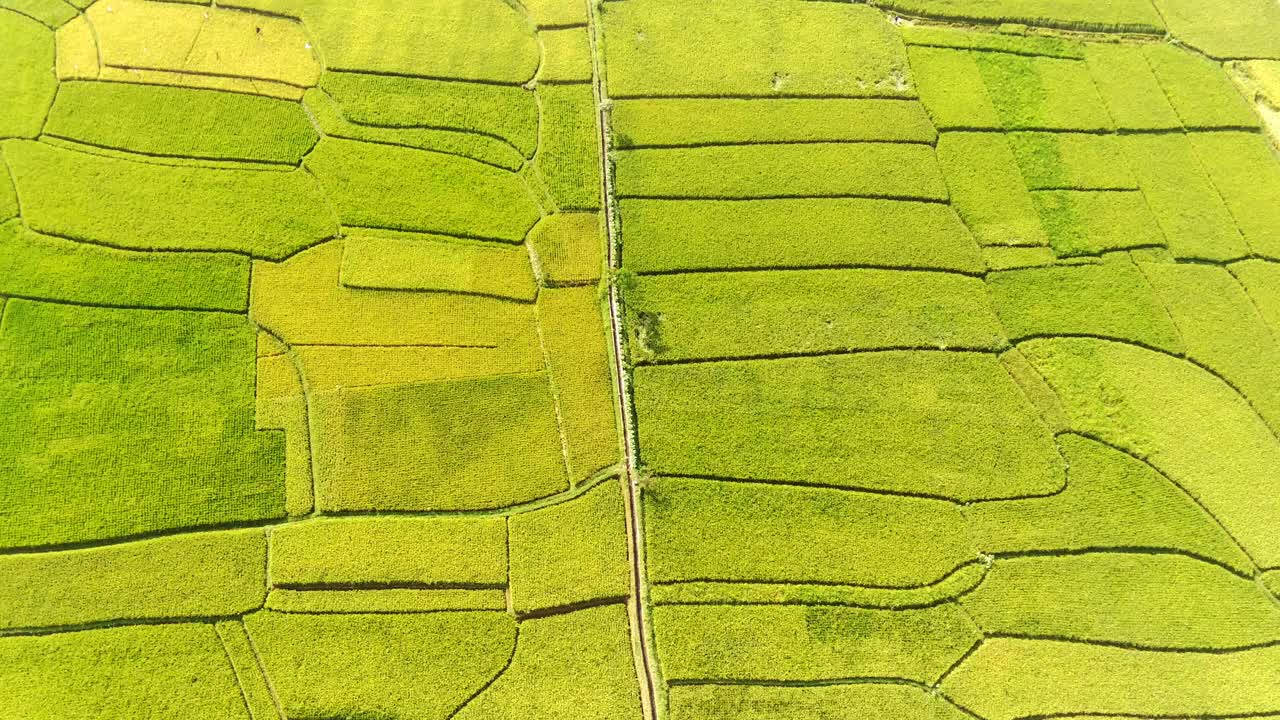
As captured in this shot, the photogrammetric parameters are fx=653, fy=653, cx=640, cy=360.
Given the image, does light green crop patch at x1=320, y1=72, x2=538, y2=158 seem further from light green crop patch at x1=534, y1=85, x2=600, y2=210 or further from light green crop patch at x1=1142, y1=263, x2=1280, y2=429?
light green crop patch at x1=1142, y1=263, x2=1280, y2=429

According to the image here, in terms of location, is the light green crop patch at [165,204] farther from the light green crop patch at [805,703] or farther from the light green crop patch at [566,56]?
the light green crop patch at [805,703]

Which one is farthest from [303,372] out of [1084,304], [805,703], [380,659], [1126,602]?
[1084,304]

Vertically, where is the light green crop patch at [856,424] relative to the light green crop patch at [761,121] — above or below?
below

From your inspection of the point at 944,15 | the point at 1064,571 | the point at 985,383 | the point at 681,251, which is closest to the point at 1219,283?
the point at 985,383

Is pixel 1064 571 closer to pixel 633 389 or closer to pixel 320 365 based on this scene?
pixel 633 389

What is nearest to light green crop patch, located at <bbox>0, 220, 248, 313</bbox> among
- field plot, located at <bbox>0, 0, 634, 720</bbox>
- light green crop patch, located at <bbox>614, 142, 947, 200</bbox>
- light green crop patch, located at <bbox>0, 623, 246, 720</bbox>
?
field plot, located at <bbox>0, 0, 634, 720</bbox>

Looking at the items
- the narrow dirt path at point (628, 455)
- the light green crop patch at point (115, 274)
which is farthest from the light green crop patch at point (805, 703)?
the light green crop patch at point (115, 274)
